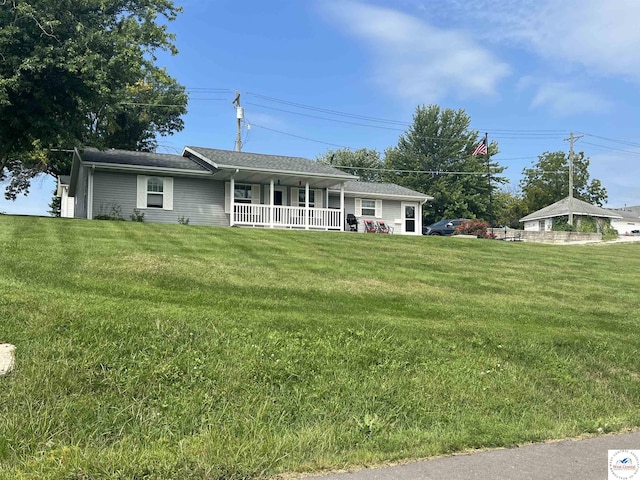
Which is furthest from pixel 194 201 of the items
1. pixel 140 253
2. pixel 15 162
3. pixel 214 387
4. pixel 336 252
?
pixel 15 162

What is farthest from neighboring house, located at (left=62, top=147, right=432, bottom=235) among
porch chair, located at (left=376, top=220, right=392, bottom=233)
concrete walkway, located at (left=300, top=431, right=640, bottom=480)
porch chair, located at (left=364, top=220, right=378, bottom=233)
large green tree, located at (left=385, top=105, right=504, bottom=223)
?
large green tree, located at (left=385, top=105, right=504, bottom=223)

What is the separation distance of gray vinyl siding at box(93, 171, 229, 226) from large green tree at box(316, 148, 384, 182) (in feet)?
104

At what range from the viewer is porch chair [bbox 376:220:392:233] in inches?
1056

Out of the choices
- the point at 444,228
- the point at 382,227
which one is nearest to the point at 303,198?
the point at 382,227

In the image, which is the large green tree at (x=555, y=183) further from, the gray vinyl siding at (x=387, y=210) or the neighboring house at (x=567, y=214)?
the gray vinyl siding at (x=387, y=210)

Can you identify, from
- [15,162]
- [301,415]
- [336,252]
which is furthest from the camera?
[15,162]

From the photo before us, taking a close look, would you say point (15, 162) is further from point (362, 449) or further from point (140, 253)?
point (362, 449)

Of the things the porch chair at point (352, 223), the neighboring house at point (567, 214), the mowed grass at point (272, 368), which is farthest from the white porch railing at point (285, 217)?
the neighboring house at point (567, 214)

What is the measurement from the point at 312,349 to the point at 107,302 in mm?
2573

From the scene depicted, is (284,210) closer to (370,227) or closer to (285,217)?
(285,217)

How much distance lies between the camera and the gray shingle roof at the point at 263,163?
21078 mm

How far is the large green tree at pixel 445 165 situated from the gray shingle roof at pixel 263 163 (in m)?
27.6

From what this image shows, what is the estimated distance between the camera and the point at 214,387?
450 centimetres

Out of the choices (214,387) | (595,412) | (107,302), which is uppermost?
(107,302)
